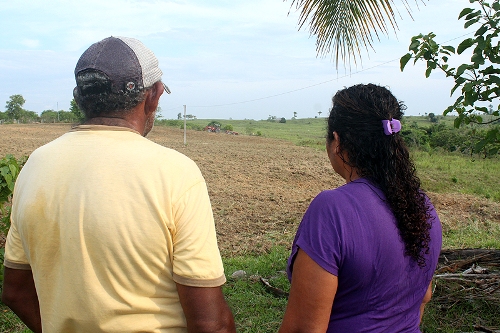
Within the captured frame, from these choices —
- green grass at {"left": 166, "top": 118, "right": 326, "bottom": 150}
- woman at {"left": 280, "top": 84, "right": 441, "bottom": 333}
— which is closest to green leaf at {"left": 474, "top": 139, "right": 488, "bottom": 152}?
woman at {"left": 280, "top": 84, "right": 441, "bottom": 333}

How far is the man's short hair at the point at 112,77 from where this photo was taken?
1.48 metres

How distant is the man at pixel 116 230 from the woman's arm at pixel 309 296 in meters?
0.22

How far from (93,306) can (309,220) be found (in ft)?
2.27

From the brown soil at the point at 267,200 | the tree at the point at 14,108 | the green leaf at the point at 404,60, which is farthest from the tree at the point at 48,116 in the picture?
the green leaf at the point at 404,60

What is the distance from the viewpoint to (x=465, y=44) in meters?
3.15

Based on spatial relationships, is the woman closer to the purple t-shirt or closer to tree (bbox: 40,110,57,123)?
the purple t-shirt

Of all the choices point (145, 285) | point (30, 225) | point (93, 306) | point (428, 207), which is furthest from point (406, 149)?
point (30, 225)

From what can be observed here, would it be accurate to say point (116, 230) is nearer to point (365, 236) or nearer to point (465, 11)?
point (365, 236)

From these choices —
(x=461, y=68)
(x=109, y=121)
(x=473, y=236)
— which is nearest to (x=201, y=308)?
(x=109, y=121)

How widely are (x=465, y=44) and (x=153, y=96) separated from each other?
7.92 ft

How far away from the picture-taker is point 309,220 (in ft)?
4.84

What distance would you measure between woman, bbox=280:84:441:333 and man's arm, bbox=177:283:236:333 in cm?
24

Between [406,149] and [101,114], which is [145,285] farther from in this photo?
[406,149]

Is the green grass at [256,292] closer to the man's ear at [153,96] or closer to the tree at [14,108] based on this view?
the man's ear at [153,96]
